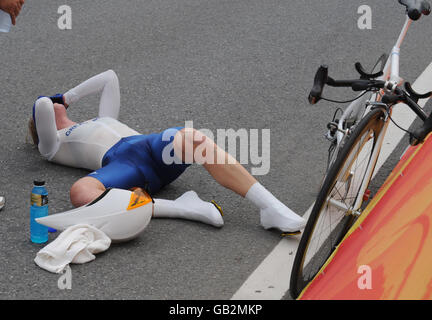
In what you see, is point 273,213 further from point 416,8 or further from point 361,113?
point 416,8

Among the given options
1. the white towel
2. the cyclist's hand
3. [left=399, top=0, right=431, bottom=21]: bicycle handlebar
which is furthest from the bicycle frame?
the cyclist's hand

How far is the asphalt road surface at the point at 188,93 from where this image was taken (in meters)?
4.03

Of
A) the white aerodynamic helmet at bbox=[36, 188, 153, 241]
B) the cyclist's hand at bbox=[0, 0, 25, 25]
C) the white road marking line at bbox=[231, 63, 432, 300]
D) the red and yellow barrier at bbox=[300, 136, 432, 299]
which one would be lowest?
the white road marking line at bbox=[231, 63, 432, 300]

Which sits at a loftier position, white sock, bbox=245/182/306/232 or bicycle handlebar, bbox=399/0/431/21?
bicycle handlebar, bbox=399/0/431/21

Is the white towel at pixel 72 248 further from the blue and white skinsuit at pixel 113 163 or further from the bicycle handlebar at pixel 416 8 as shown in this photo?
the bicycle handlebar at pixel 416 8

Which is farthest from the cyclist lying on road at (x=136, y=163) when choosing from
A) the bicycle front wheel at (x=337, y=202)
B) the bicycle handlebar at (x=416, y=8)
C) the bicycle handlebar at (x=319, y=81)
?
the bicycle handlebar at (x=416, y=8)

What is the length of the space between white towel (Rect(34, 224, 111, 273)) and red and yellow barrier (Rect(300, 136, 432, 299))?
3.70 feet

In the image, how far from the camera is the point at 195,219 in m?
4.58

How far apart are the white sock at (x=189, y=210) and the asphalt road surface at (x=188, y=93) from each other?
0.17 feet

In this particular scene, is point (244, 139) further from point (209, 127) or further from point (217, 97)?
point (217, 97)

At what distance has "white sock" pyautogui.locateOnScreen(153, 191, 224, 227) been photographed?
4516mm

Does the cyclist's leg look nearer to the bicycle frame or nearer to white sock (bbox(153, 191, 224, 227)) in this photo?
white sock (bbox(153, 191, 224, 227))
